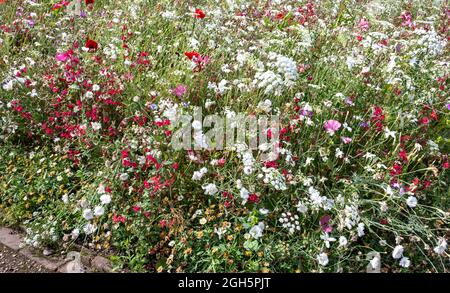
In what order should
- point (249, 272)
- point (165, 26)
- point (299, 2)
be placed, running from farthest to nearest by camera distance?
point (299, 2) → point (165, 26) → point (249, 272)

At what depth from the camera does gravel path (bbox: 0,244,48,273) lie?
9.45 feet

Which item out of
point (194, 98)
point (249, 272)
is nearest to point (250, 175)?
point (249, 272)

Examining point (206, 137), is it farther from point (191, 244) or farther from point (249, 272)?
point (249, 272)

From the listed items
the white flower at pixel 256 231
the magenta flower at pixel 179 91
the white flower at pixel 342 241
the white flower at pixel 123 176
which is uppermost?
the magenta flower at pixel 179 91

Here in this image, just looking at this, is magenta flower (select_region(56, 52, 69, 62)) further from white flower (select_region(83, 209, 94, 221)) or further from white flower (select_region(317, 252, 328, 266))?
white flower (select_region(317, 252, 328, 266))

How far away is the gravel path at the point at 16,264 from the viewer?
2.88 metres

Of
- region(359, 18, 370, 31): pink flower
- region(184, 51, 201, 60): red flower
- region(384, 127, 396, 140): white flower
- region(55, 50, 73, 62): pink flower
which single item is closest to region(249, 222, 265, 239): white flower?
region(384, 127, 396, 140): white flower

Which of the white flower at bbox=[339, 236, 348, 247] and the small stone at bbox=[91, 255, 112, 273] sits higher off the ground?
the white flower at bbox=[339, 236, 348, 247]

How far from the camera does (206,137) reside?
3043 mm

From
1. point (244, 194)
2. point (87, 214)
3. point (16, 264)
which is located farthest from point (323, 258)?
point (16, 264)

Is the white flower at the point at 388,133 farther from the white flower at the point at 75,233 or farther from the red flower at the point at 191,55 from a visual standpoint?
the white flower at the point at 75,233

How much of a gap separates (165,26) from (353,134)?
2.09m

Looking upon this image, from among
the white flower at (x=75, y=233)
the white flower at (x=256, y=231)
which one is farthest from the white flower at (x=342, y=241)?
the white flower at (x=75, y=233)

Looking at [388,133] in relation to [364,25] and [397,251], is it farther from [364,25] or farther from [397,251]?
[364,25]
